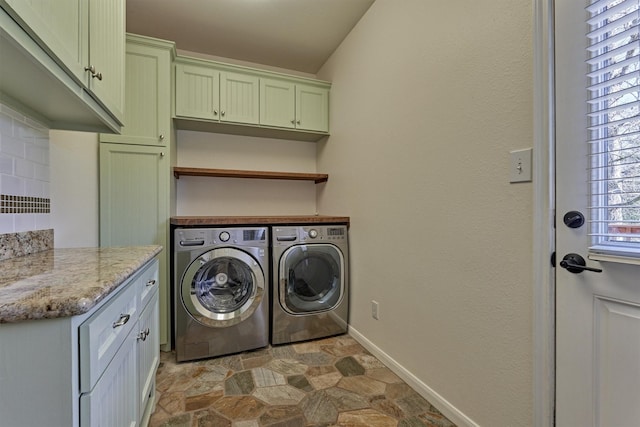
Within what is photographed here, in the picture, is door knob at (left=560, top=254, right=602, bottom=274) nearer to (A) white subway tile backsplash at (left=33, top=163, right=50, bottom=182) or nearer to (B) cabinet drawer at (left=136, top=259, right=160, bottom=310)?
(B) cabinet drawer at (left=136, top=259, right=160, bottom=310)

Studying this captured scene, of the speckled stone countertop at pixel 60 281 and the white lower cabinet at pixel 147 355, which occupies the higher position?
the speckled stone countertop at pixel 60 281

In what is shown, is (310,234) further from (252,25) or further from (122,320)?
(252,25)

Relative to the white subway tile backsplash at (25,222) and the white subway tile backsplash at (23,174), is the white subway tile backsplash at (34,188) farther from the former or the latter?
the white subway tile backsplash at (25,222)

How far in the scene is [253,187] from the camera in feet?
9.61

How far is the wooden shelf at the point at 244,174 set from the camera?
2461 mm

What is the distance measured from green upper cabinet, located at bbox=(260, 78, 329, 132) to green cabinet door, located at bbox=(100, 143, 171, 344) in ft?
3.26

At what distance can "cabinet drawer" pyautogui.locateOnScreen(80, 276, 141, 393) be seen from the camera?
2.17ft

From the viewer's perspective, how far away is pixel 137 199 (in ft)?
6.69

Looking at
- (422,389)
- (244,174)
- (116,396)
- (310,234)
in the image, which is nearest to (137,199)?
(244,174)

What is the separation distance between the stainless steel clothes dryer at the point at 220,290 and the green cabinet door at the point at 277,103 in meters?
1.09

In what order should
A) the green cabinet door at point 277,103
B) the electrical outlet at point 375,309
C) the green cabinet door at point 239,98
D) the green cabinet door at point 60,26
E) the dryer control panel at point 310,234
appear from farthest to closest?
1. the green cabinet door at point 277,103
2. the green cabinet door at point 239,98
3. the dryer control panel at point 310,234
4. the electrical outlet at point 375,309
5. the green cabinet door at point 60,26

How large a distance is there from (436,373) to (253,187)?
2.22m

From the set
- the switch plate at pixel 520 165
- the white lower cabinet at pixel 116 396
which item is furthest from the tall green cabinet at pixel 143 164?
the switch plate at pixel 520 165

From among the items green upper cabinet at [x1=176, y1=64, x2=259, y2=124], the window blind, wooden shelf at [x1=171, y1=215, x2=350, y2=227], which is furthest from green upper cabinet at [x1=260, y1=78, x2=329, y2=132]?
the window blind
